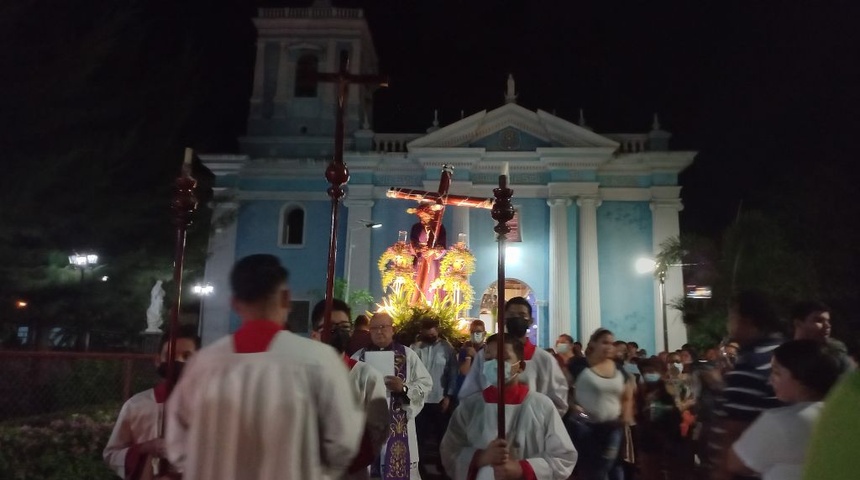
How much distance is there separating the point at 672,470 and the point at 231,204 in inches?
776

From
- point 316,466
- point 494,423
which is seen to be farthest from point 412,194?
point 316,466

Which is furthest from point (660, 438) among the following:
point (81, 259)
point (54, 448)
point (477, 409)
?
point (81, 259)

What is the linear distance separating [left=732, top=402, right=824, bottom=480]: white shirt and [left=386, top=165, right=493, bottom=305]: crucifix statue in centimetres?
893

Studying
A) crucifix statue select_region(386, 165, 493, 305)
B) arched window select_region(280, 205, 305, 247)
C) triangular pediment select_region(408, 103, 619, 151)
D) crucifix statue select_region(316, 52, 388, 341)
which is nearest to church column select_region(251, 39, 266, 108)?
arched window select_region(280, 205, 305, 247)

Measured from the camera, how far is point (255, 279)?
2.64 meters

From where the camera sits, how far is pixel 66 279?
11297 millimetres

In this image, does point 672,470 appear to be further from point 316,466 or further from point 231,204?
point 231,204

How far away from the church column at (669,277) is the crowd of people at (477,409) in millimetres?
15422

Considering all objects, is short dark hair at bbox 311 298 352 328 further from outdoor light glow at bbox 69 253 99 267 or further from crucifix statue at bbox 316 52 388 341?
outdoor light glow at bbox 69 253 99 267

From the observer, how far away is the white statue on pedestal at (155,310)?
14.0 m

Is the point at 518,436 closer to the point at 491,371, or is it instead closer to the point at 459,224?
the point at 491,371

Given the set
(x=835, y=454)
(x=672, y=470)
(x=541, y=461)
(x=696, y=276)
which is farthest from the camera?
(x=696, y=276)

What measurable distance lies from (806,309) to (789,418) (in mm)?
2426

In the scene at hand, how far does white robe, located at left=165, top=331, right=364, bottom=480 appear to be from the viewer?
2.37 meters
